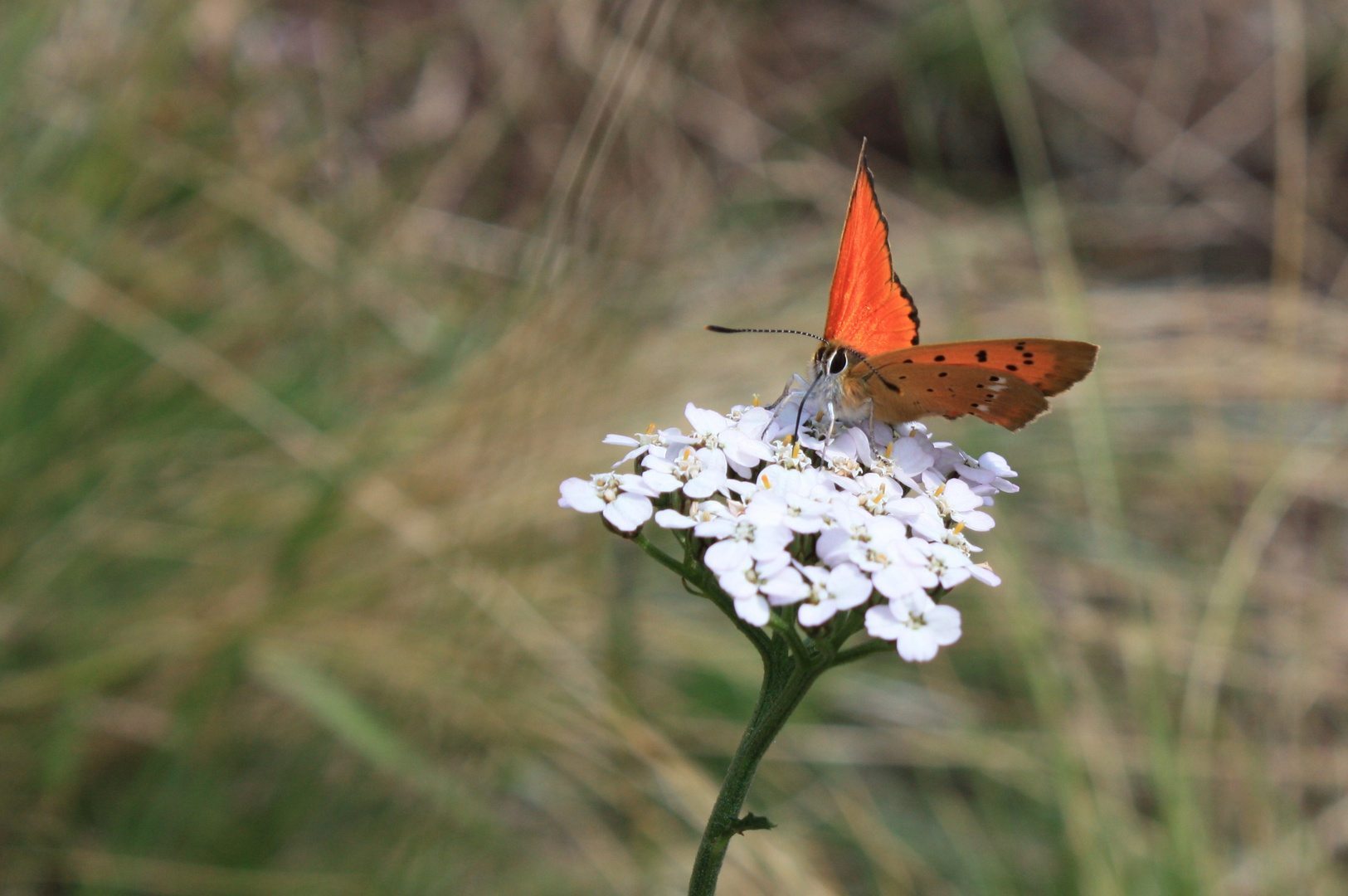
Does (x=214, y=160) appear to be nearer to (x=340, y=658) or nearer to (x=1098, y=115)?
(x=340, y=658)

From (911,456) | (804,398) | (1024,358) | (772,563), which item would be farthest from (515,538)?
(772,563)

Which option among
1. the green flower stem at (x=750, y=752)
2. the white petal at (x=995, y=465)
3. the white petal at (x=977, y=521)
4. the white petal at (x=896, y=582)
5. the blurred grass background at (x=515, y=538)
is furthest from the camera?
the blurred grass background at (x=515, y=538)

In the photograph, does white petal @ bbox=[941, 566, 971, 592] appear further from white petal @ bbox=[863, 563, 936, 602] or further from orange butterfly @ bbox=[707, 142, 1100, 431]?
orange butterfly @ bbox=[707, 142, 1100, 431]

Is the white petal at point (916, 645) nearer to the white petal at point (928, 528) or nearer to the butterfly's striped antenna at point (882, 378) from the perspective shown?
the white petal at point (928, 528)

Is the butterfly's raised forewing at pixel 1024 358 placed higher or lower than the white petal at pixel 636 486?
higher

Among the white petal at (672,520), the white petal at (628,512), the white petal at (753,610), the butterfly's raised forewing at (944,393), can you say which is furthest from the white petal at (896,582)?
the butterfly's raised forewing at (944,393)

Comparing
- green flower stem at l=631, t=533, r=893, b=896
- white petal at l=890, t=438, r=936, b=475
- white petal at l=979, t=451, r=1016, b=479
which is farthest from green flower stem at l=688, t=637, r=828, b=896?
white petal at l=979, t=451, r=1016, b=479
